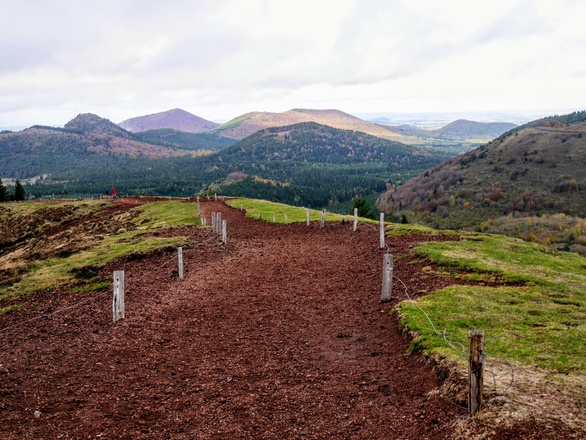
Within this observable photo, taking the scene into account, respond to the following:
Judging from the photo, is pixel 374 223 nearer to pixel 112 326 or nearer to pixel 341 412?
pixel 112 326

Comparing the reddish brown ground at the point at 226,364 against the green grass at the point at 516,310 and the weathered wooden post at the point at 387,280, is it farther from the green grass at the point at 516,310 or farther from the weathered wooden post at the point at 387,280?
the green grass at the point at 516,310

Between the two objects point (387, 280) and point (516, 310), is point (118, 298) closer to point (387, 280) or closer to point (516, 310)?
point (387, 280)

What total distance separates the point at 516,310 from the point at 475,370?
24.9 ft

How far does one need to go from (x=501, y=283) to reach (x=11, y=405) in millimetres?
18428

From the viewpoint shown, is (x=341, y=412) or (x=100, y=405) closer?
(x=341, y=412)

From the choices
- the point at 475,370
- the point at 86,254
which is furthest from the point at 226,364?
the point at 86,254

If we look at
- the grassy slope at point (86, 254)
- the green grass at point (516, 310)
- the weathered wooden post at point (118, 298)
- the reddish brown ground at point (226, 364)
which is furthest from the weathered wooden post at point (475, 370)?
the grassy slope at point (86, 254)

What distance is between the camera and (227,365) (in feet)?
40.8

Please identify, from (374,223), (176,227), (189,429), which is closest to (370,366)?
(189,429)

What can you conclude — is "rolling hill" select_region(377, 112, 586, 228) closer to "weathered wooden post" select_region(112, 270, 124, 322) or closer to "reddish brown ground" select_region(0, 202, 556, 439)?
"reddish brown ground" select_region(0, 202, 556, 439)

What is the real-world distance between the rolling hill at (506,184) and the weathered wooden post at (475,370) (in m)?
119

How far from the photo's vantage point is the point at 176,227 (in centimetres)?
4075

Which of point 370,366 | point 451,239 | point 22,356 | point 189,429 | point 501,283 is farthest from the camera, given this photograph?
point 451,239

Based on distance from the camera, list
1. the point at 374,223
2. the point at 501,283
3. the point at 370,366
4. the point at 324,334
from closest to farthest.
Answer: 1. the point at 370,366
2. the point at 324,334
3. the point at 501,283
4. the point at 374,223
